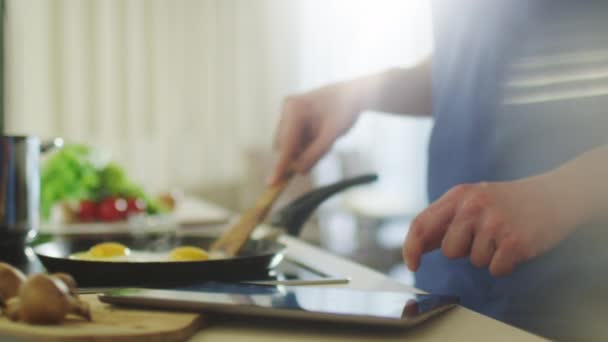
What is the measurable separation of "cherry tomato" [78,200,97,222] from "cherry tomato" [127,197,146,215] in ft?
0.28

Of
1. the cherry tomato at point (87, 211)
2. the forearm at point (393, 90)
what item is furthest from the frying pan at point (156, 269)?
the cherry tomato at point (87, 211)

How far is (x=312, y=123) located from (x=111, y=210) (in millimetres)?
776

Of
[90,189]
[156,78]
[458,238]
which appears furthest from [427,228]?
[156,78]

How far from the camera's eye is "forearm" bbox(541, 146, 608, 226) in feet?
1.90

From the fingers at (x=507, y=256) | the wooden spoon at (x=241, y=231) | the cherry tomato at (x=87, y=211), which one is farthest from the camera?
the cherry tomato at (x=87, y=211)

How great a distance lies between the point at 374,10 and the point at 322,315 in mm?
4148

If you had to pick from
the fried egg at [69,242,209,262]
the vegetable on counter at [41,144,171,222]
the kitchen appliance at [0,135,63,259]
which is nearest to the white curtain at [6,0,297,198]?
the vegetable on counter at [41,144,171,222]

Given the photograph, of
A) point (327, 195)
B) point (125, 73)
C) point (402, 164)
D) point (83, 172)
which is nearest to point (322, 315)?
point (327, 195)

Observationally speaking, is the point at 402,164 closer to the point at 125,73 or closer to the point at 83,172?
the point at 125,73

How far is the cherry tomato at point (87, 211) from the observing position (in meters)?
1.62

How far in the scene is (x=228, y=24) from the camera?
437 cm

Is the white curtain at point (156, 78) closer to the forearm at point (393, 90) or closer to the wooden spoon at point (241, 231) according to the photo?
the forearm at point (393, 90)

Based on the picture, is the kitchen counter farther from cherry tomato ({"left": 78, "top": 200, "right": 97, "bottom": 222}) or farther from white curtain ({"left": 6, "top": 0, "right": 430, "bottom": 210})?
white curtain ({"left": 6, "top": 0, "right": 430, "bottom": 210})

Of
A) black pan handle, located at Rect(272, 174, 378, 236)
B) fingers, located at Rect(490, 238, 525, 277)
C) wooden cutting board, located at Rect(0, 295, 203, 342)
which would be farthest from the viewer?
black pan handle, located at Rect(272, 174, 378, 236)
